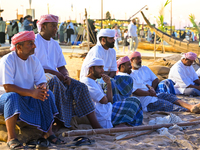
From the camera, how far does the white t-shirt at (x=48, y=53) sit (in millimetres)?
4406

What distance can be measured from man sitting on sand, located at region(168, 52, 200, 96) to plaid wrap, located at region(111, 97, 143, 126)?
9.71 feet

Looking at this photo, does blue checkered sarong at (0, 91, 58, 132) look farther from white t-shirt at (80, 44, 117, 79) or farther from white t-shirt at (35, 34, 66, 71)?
white t-shirt at (80, 44, 117, 79)

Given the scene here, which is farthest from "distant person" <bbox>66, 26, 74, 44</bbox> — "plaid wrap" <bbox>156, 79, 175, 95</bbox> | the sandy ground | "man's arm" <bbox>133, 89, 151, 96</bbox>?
the sandy ground

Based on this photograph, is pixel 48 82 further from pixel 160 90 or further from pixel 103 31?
pixel 160 90

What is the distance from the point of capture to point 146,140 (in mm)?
3643

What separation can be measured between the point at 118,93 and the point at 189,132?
1395mm

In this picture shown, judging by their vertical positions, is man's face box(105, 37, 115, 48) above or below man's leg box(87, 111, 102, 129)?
above

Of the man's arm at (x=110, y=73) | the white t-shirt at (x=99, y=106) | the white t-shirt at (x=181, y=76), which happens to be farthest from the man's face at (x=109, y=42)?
the white t-shirt at (x=181, y=76)

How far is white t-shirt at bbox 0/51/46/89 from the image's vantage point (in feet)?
11.1

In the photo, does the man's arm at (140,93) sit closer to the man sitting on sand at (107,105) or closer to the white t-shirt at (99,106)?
the man sitting on sand at (107,105)

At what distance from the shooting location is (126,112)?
4363 millimetres

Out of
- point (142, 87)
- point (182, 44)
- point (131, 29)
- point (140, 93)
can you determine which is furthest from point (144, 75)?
point (131, 29)

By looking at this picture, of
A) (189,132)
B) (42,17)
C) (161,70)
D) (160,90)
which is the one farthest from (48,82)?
(161,70)

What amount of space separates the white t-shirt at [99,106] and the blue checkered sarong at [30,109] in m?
0.81
